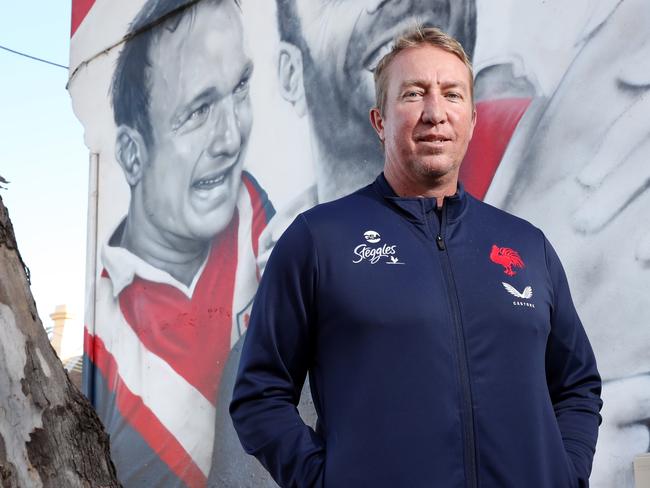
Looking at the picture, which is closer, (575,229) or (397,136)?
(397,136)

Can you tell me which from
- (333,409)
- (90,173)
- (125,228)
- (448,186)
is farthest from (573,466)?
(90,173)

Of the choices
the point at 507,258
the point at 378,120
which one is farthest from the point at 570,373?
the point at 378,120

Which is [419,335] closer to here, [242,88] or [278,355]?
[278,355]

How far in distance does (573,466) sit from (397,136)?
0.81 m

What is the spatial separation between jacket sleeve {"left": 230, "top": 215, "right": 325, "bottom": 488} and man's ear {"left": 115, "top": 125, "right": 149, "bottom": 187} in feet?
13.2

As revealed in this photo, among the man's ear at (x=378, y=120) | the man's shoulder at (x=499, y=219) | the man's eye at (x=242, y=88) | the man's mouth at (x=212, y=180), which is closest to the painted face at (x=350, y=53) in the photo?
the man's eye at (x=242, y=88)

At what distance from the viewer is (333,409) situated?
5.88 feet

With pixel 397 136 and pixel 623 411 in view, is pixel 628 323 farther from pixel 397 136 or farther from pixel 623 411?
pixel 397 136

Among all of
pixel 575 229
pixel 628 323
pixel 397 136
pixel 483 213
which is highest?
pixel 397 136

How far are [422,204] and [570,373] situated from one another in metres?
0.53

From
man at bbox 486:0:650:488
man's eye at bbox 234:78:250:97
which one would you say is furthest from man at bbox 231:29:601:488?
man's eye at bbox 234:78:250:97

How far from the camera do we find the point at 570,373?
2.05 m

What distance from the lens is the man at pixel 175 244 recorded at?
5.11 m

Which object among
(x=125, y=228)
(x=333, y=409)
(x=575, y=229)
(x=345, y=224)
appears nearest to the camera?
(x=333, y=409)
